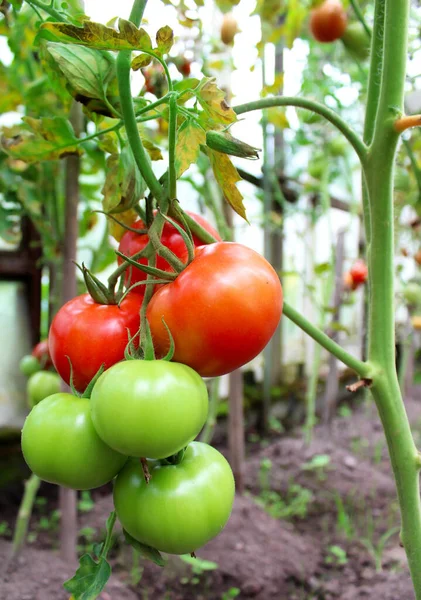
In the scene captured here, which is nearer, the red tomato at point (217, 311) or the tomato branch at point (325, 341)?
the red tomato at point (217, 311)

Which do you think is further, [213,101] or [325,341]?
[325,341]

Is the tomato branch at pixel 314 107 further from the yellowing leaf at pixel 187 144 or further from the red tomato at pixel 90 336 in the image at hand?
the red tomato at pixel 90 336

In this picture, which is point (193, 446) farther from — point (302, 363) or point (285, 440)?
point (302, 363)

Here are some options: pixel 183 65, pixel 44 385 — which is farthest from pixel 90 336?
pixel 183 65

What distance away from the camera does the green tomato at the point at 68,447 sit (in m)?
0.31

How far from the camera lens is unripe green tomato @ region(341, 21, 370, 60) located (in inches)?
42.5

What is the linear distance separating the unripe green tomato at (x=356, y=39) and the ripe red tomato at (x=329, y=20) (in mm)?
13

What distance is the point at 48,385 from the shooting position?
2.98ft

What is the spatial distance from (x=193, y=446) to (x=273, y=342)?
1902 mm

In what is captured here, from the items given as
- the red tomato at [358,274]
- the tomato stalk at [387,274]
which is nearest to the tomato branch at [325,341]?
the tomato stalk at [387,274]

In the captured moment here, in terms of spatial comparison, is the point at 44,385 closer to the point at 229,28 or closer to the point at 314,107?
the point at 314,107

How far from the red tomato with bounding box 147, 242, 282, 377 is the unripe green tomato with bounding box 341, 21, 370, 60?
94 centimetres

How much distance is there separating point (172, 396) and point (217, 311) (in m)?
0.06

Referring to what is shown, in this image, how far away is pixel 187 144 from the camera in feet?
1.15
